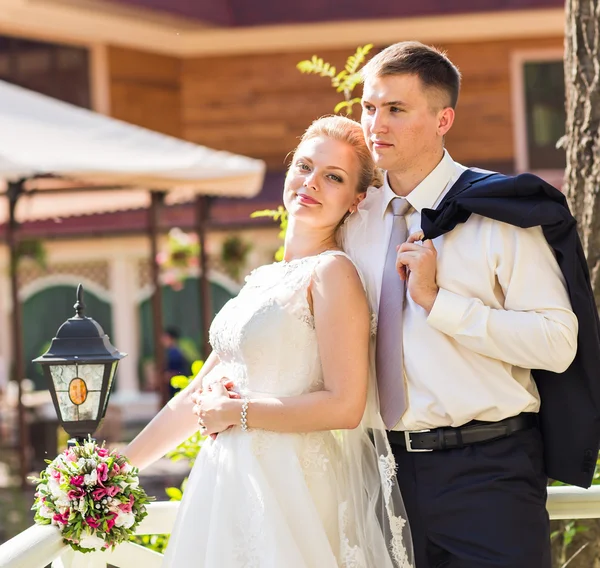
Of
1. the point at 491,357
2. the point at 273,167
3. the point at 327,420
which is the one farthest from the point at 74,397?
the point at 273,167

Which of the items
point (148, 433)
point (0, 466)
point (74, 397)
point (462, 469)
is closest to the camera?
point (462, 469)

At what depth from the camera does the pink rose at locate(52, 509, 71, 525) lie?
2754mm

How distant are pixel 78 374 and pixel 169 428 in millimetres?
423

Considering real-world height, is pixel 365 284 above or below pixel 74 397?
above

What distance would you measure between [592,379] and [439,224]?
21.5 inches

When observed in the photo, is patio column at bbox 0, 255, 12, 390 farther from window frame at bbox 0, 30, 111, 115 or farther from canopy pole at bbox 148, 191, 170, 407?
canopy pole at bbox 148, 191, 170, 407

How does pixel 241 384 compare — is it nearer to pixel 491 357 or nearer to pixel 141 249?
pixel 491 357

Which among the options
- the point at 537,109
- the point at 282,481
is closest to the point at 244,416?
the point at 282,481

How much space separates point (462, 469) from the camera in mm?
2705

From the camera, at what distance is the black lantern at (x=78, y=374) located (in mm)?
2883

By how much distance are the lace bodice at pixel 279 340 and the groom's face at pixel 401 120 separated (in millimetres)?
308

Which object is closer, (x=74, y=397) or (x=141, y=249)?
(x=74, y=397)

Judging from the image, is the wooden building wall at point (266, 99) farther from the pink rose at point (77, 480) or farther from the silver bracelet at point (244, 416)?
the pink rose at point (77, 480)

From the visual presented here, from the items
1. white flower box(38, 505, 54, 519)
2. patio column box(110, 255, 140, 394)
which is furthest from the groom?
patio column box(110, 255, 140, 394)
